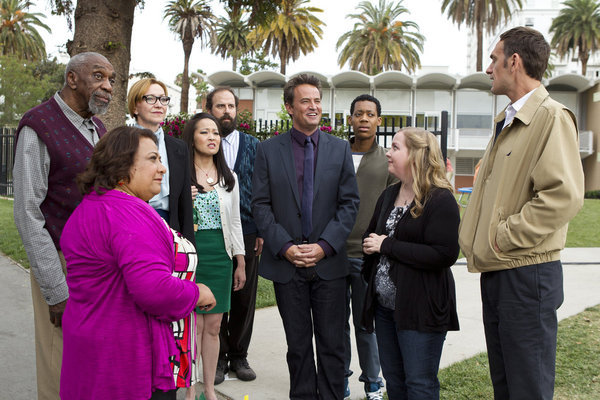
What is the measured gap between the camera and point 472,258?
2.86 metres

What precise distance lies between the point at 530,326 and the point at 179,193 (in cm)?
226

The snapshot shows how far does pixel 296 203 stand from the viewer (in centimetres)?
374

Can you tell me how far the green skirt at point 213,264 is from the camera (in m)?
4.05

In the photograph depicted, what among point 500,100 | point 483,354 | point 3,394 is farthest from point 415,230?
point 500,100

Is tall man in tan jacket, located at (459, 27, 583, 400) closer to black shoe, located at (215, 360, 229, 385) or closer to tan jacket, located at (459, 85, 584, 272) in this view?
tan jacket, located at (459, 85, 584, 272)

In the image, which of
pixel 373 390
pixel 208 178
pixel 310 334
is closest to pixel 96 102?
pixel 208 178

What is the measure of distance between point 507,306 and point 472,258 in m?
0.30

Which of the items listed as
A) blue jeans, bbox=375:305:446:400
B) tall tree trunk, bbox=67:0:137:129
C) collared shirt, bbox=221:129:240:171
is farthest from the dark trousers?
tall tree trunk, bbox=67:0:137:129

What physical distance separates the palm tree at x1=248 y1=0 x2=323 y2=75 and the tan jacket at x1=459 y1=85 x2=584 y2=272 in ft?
118

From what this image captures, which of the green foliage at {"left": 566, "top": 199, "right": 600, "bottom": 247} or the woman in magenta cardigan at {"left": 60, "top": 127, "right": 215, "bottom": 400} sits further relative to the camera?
the green foliage at {"left": 566, "top": 199, "right": 600, "bottom": 247}

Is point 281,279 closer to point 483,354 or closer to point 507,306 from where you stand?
point 507,306

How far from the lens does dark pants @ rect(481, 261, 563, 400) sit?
8.75ft

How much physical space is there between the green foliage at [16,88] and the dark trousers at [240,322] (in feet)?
107

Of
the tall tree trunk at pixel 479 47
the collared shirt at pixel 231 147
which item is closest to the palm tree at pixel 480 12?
the tall tree trunk at pixel 479 47
